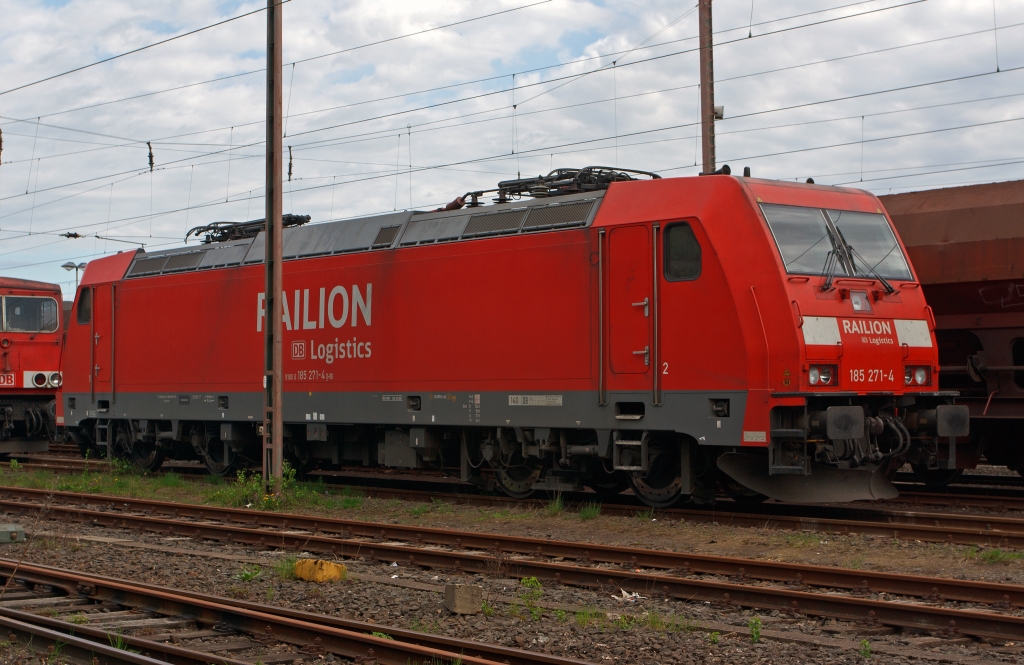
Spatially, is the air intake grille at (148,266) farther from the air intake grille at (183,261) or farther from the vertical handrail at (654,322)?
the vertical handrail at (654,322)

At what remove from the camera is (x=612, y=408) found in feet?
41.8

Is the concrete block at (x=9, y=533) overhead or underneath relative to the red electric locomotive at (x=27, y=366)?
underneath

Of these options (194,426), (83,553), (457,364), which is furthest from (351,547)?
(194,426)

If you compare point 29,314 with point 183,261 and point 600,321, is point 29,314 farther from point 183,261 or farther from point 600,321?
point 600,321

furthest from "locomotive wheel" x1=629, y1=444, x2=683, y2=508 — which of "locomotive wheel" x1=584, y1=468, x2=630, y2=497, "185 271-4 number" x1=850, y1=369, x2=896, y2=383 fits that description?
"185 271-4 number" x1=850, y1=369, x2=896, y2=383

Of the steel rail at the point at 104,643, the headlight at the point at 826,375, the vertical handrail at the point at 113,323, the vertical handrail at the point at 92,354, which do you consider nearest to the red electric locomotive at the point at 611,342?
the headlight at the point at 826,375

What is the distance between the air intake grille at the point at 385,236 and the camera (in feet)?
51.7

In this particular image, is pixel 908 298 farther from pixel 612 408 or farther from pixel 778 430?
pixel 612 408

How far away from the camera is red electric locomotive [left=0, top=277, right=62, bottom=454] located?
23812mm

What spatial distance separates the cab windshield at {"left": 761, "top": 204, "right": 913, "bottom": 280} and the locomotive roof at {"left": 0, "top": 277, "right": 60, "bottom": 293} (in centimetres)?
1837

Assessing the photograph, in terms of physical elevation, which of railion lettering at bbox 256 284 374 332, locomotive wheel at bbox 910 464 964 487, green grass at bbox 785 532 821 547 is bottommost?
green grass at bbox 785 532 821 547

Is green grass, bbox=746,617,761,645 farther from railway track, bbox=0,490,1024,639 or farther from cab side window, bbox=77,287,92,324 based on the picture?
cab side window, bbox=77,287,92,324

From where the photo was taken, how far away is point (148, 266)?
792 inches

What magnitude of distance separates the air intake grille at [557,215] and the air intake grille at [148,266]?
28.8 ft
